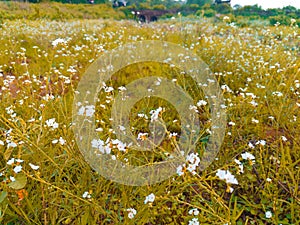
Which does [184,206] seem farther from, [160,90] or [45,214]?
[160,90]

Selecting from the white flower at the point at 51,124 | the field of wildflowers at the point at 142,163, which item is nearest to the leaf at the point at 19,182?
the field of wildflowers at the point at 142,163

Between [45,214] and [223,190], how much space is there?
95 centimetres

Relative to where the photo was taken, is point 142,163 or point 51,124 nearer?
point 51,124

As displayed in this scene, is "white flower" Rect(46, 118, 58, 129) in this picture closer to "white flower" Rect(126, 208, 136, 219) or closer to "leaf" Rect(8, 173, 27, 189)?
"leaf" Rect(8, 173, 27, 189)

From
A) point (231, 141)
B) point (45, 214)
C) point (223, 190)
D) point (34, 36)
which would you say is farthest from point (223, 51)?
point (34, 36)

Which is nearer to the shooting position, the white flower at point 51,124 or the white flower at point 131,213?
the white flower at point 131,213

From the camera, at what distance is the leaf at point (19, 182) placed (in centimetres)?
109

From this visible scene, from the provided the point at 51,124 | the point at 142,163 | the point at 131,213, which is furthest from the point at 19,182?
the point at 142,163

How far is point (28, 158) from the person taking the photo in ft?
4.76

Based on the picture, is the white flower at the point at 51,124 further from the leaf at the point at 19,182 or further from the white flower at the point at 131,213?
the white flower at the point at 131,213

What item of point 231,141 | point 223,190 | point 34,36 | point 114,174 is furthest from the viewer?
point 34,36

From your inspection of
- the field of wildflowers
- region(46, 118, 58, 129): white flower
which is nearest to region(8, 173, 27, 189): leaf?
the field of wildflowers

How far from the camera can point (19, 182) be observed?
1.11m

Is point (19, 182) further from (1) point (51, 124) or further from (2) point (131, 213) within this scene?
(2) point (131, 213)
